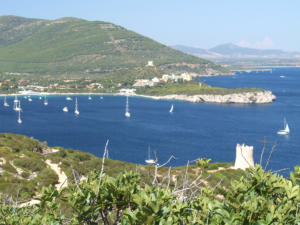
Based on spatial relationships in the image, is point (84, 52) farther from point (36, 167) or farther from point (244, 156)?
point (36, 167)

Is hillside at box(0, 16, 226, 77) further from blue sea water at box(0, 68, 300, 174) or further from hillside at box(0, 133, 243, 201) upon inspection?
hillside at box(0, 133, 243, 201)

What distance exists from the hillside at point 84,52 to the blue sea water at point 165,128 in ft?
182

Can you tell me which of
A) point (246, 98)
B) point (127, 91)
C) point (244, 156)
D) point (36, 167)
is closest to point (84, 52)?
point (127, 91)

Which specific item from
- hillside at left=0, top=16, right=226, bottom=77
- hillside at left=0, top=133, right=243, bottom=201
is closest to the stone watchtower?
hillside at left=0, top=133, right=243, bottom=201

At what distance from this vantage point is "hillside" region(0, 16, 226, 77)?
430 ft

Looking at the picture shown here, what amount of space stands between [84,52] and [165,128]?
10113cm

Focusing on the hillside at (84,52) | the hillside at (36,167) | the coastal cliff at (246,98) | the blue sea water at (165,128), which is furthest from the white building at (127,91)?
the hillside at (36,167)

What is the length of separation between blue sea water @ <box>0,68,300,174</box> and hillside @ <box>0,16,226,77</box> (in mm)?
55596

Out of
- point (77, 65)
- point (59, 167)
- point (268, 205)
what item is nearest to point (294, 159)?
point (59, 167)

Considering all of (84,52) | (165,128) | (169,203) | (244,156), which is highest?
(84,52)

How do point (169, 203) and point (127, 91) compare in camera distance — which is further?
point (127, 91)

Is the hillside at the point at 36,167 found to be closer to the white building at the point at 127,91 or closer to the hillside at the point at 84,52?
the white building at the point at 127,91

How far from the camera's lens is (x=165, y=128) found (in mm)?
51344

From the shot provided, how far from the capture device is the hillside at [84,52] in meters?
131
